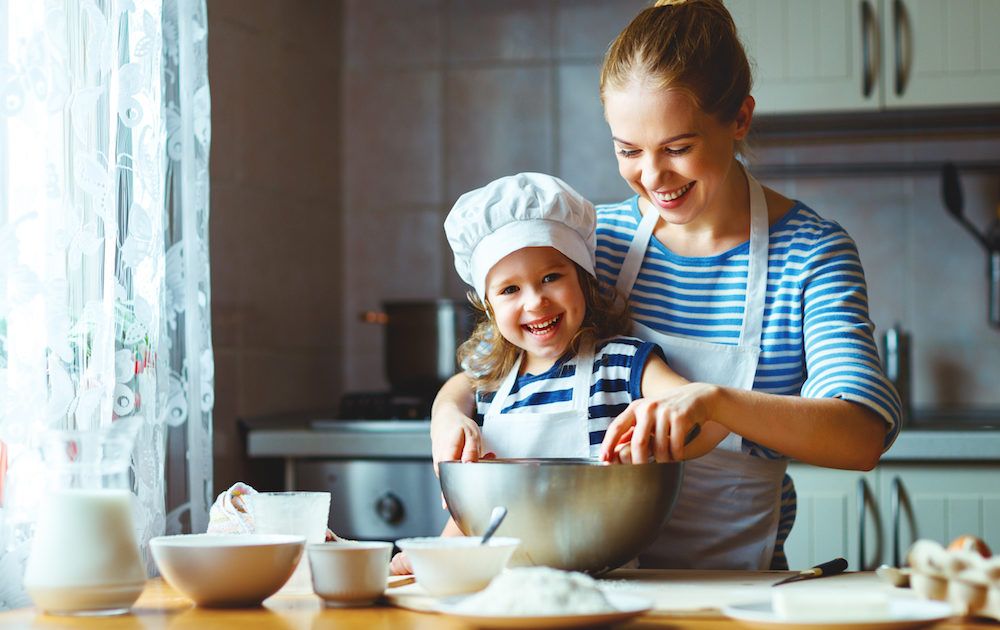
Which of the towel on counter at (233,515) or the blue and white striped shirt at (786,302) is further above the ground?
the blue and white striped shirt at (786,302)

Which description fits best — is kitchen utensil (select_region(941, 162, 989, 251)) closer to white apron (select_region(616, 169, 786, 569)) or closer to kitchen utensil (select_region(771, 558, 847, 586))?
white apron (select_region(616, 169, 786, 569))

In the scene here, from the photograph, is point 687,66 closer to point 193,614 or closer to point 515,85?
point 193,614

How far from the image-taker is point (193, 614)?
0.89 m

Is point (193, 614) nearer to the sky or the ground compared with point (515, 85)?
nearer to the ground

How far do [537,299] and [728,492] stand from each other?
35 centimetres

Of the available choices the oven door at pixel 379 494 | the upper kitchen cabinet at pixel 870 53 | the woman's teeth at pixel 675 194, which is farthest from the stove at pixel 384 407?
the woman's teeth at pixel 675 194

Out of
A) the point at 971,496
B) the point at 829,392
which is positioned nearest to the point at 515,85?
the point at 971,496

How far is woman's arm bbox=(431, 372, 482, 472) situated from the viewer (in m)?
1.22

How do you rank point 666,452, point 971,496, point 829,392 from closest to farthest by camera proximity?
1. point 666,452
2. point 829,392
3. point 971,496

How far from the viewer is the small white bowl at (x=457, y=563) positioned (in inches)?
34.7

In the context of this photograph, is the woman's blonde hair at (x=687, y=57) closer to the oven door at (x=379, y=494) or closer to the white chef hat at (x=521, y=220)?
the white chef hat at (x=521, y=220)

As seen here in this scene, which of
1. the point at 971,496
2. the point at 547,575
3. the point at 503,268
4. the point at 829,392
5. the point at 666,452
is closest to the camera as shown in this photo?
the point at 547,575

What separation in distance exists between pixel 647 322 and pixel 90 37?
0.88 metres

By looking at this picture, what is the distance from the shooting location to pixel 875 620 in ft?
2.49
